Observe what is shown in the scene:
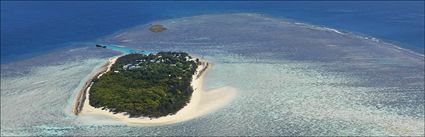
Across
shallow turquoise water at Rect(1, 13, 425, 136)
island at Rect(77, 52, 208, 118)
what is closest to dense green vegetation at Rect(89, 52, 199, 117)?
island at Rect(77, 52, 208, 118)

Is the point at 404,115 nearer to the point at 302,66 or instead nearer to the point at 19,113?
the point at 302,66

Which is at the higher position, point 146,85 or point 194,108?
point 146,85

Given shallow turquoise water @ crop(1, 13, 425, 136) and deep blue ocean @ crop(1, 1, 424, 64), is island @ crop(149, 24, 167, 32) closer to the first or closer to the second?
shallow turquoise water @ crop(1, 13, 425, 136)

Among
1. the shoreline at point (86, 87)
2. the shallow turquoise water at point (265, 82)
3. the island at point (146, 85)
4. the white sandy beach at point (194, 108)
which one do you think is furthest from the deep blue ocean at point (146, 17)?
the white sandy beach at point (194, 108)

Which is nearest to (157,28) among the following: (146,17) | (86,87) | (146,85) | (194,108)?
(146,17)

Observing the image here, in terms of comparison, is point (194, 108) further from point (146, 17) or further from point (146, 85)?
point (146, 17)
